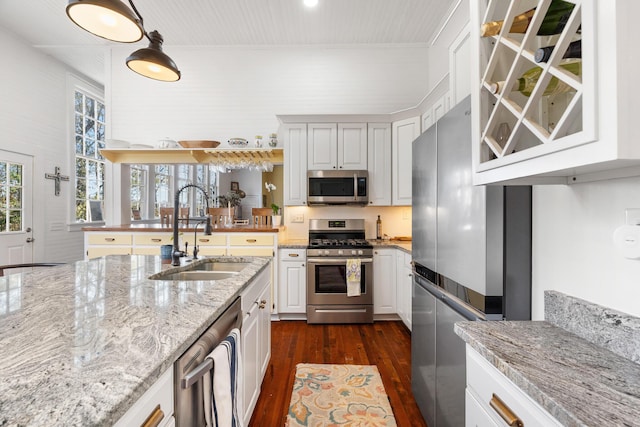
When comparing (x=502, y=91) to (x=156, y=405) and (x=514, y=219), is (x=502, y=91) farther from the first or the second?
(x=156, y=405)

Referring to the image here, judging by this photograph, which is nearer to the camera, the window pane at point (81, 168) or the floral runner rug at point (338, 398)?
the floral runner rug at point (338, 398)

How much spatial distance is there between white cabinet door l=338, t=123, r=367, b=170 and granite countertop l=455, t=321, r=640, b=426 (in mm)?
2849

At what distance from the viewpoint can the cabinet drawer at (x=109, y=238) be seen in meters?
→ 3.54

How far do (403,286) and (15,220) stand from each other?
5.21m

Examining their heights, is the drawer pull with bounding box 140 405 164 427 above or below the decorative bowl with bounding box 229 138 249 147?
below

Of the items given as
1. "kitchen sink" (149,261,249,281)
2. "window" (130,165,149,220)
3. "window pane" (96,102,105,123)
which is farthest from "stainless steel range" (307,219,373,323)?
"window pane" (96,102,105,123)

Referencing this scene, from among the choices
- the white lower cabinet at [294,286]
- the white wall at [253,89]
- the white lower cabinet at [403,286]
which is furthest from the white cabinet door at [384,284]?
the white wall at [253,89]

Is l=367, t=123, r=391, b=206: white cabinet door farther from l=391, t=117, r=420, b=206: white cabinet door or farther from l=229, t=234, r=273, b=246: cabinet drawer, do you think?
l=229, t=234, r=273, b=246: cabinet drawer

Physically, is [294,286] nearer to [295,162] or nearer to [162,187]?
[295,162]

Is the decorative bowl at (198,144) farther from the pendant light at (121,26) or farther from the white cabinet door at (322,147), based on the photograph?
the pendant light at (121,26)

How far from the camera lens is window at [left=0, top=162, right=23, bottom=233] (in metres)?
3.72

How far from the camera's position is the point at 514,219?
1120mm

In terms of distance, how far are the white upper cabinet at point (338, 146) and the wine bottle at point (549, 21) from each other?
270 centimetres

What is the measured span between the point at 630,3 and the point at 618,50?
0.09 metres
